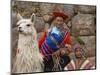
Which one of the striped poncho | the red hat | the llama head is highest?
the red hat

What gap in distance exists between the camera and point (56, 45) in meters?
2.21

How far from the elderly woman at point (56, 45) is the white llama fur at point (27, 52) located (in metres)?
0.06

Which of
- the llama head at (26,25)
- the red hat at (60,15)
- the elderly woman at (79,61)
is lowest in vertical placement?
the elderly woman at (79,61)

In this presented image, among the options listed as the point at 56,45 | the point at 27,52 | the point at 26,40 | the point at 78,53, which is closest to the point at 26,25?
the point at 26,40

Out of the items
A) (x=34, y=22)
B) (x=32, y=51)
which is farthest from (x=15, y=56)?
(x=34, y=22)

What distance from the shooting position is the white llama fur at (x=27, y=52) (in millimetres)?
2084

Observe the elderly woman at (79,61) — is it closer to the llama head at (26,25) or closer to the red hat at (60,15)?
the red hat at (60,15)

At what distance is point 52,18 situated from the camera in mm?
2197

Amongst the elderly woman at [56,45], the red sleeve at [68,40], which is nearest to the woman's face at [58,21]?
the elderly woman at [56,45]

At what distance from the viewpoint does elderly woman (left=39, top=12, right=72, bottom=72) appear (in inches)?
85.3

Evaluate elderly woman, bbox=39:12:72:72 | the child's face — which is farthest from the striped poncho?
the child's face

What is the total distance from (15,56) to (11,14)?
41cm

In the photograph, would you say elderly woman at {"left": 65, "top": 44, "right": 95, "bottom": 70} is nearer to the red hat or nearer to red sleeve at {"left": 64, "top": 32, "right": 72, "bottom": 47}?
red sleeve at {"left": 64, "top": 32, "right": 72, "bottom": 47}

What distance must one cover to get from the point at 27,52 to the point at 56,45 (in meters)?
0.31
